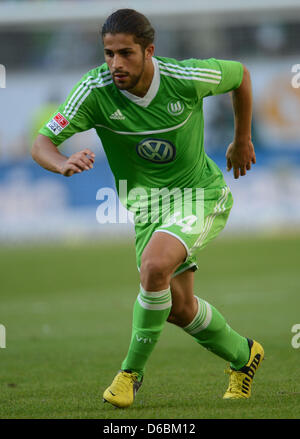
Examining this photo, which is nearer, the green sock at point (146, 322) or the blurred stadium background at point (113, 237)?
the green sock at point (146, 322)

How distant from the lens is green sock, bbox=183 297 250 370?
5746 millimetres

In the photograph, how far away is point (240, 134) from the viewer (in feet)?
19.9

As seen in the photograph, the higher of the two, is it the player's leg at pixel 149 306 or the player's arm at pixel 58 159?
the player's arm at pixel 58 159

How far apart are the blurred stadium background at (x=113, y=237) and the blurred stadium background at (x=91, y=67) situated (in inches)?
1.7

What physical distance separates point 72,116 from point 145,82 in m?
0.51

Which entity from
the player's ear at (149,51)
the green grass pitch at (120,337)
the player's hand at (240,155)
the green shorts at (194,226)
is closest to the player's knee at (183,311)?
the green shorts at (194,226)

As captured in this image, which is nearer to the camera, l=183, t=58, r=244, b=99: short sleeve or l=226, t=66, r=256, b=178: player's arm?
l=183, t=58, r=244, b=99: short sleeve

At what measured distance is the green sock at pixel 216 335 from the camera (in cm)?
575

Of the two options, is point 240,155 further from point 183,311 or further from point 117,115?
point 183,311

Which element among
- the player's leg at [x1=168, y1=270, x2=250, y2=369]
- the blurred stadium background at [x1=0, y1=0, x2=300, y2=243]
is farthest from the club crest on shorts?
the blurred stadium background at [x1=0, y1=0, x2=300, y2=243]

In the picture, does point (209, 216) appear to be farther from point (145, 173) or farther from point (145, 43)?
point (145, 43)

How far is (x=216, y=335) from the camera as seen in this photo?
580 cm

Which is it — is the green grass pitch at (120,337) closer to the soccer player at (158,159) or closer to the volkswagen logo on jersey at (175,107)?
the soccer player at (158,159)

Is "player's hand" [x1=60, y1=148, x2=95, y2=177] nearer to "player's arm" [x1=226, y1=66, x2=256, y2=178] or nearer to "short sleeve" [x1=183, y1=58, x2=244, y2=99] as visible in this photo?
"short sleeve" [x1=183, y1=58, x2=244, y2=99]
